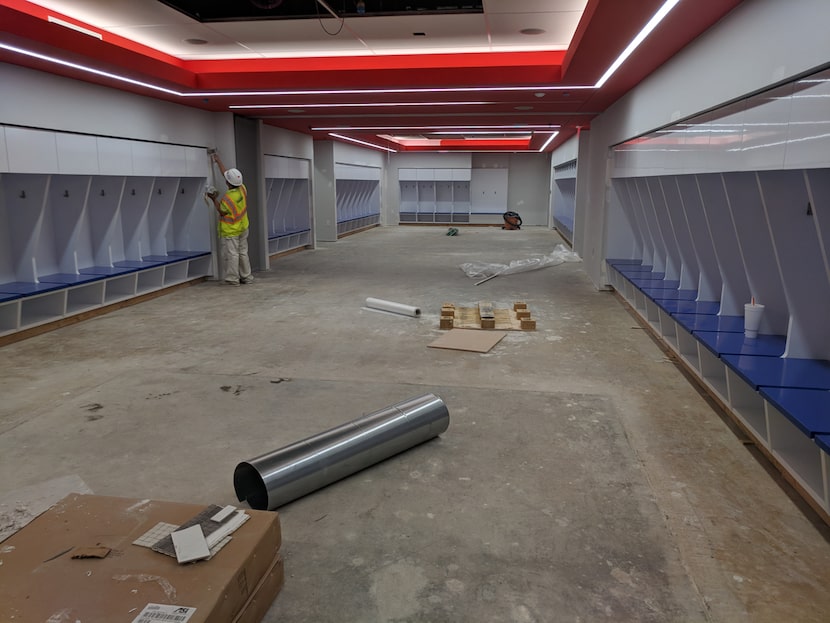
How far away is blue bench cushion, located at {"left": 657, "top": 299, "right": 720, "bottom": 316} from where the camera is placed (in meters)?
4.36

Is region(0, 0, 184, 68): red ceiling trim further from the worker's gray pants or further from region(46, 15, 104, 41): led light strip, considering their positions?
the worker's gray pants

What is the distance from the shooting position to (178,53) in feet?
19.3

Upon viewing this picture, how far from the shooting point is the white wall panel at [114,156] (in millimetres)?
5832

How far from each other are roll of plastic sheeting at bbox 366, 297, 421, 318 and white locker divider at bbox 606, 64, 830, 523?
2.08m

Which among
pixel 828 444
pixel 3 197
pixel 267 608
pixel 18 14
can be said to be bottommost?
pixel 267 608

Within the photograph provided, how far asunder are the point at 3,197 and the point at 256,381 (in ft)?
10.5

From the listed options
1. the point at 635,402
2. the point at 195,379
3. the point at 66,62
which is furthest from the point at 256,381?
the point at 66,62

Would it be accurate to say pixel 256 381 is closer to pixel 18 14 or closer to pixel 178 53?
pixel 18 14

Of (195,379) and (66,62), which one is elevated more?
(66,62)

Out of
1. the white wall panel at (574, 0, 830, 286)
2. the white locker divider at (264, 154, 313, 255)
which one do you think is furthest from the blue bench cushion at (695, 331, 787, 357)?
the white locker divider at (264, 154, 313, 255)

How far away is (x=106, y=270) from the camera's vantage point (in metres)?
6.27

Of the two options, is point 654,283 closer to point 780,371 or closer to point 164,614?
point 780,371

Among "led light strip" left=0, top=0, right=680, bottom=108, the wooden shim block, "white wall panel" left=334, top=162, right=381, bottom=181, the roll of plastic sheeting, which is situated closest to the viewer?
"led light strip" left=0, top=0, right=680, bottom=108

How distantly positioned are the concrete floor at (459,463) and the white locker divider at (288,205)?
15.8 ft
